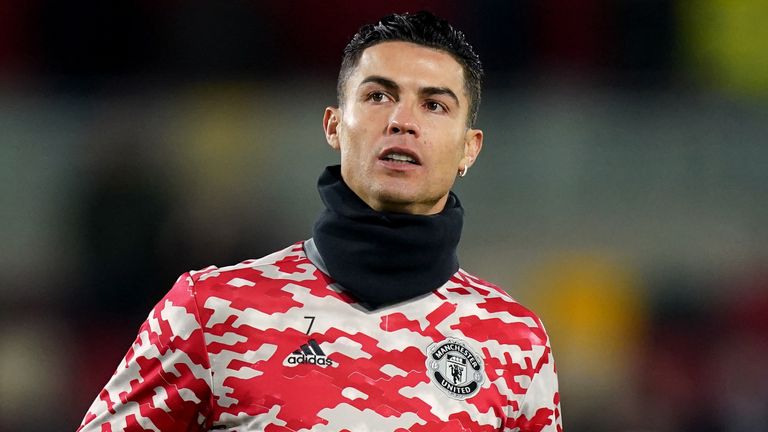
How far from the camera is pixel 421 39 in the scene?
2.05 metres

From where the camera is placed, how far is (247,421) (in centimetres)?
178

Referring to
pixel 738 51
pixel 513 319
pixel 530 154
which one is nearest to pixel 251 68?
pixel 530 154

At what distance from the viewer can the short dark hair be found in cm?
206

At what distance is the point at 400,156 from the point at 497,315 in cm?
36

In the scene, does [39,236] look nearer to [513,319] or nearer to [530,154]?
[530,154]

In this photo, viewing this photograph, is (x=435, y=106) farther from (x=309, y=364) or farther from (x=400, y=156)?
(x=309, y=364)

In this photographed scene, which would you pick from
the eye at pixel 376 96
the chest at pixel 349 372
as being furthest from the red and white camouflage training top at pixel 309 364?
the eye at pixel 376 96

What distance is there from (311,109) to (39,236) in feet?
3.96

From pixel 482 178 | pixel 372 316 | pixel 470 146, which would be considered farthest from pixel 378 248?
pixel 482 178

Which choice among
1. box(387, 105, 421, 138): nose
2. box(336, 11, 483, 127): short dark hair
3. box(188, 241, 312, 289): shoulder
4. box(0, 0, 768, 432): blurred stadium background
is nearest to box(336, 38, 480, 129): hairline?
box(336, 11, 483, 127): short dark hair

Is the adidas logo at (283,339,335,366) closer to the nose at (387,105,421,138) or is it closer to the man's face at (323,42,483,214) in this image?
the man's face at (323,42,483,214)

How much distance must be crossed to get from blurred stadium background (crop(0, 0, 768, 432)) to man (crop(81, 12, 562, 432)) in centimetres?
210

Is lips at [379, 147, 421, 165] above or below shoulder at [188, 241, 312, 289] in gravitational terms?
above

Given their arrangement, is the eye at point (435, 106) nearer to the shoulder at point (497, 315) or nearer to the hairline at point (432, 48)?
the hairline at point (432, 48)
